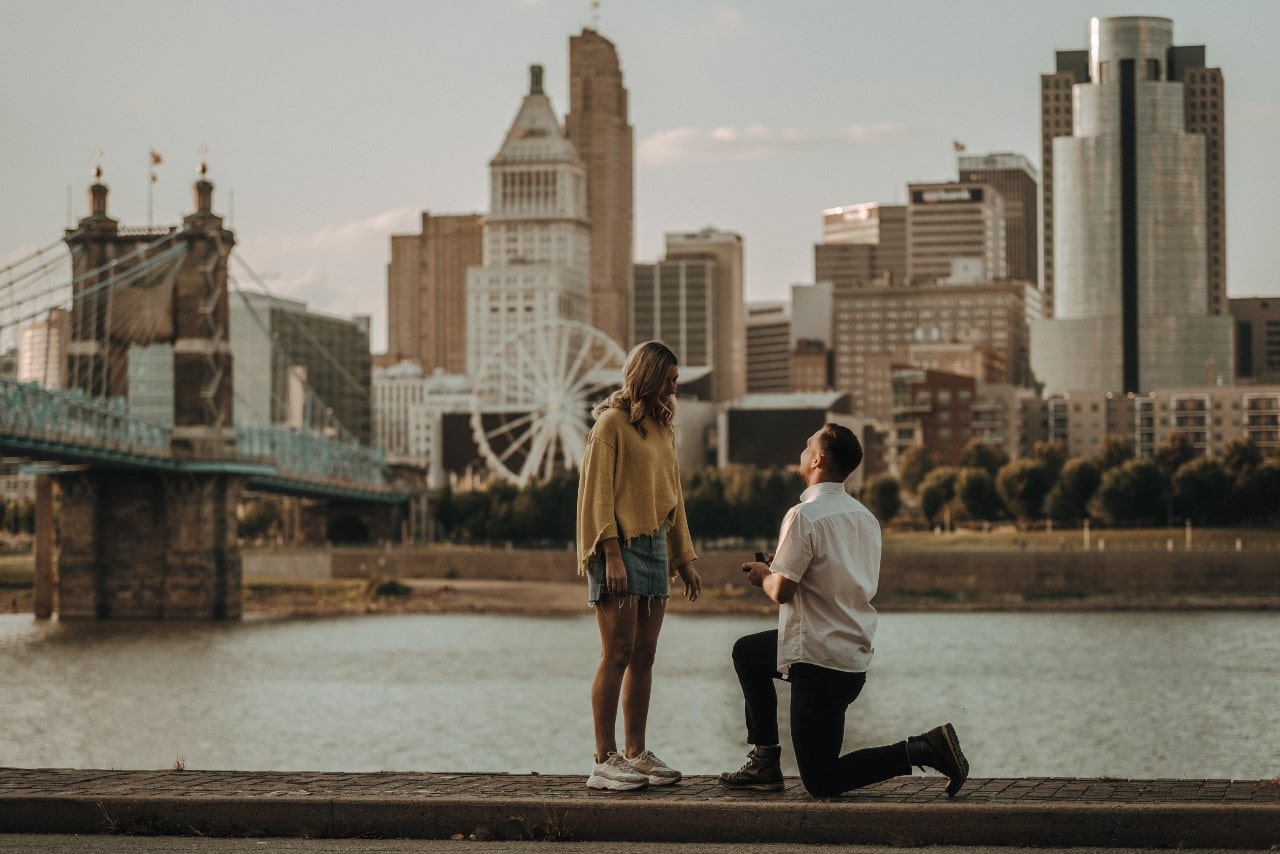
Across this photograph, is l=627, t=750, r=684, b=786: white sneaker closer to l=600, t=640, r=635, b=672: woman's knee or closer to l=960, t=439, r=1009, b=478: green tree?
l=600, t=640, r=635, b=672: woman's knee

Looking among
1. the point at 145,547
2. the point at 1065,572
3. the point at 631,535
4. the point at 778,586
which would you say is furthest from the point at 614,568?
the point at 1065,572

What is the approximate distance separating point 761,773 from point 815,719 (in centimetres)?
38

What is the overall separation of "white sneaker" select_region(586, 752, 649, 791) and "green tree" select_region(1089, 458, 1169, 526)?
3787 inches

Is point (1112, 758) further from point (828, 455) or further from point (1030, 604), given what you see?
point (1030, 604)

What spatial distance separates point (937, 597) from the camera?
8775cm

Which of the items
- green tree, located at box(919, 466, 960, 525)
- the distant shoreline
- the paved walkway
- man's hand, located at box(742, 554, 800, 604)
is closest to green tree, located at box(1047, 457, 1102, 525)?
green tree, located at box(919, 466, 960, 525)

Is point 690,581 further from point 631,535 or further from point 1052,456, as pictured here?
point 1052,456

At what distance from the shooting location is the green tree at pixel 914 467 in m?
131

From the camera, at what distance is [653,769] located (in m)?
10.3

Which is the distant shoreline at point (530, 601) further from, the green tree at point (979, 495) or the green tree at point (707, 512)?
the green tree at point (979, 495)

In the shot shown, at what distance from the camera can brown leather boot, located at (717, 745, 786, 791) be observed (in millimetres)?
10008

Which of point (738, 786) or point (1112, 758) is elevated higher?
point (738, 786)

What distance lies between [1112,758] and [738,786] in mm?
27337

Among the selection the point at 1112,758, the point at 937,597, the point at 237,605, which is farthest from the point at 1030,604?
the point at 1112,758
